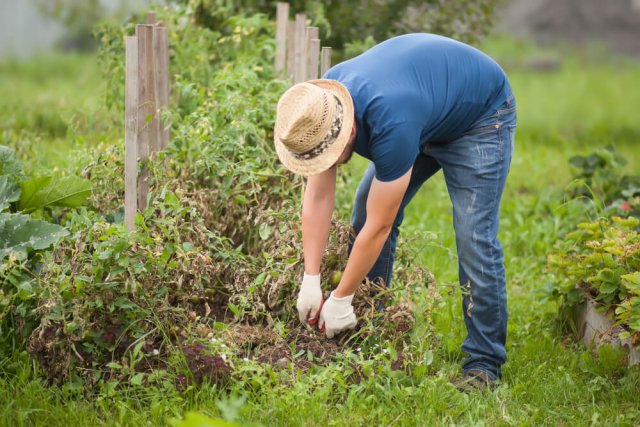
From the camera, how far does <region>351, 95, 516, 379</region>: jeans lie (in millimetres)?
3176

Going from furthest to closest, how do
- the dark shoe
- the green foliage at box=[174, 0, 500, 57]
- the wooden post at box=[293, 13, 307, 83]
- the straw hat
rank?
1. the green foliage at box=[174, 0, 500, 57]
2. the wooden post at box=[293, 13, 307, 83]
3. the dark shoe
4. the straw hat

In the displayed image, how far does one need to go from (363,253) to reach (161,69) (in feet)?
4.61

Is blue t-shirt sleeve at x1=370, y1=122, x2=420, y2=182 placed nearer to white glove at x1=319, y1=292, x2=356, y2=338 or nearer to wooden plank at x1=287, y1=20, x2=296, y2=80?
white glove at x1=319, y1=292, x2=356, y2=338

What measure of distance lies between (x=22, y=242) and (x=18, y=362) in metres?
0.47

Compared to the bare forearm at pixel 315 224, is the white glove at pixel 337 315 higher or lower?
lower

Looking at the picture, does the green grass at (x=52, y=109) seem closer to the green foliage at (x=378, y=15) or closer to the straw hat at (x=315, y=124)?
the green foliage at (x=378, y=15)

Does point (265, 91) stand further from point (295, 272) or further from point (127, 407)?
point (127, 407)

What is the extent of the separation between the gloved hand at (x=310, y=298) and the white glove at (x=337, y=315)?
0.03 metres

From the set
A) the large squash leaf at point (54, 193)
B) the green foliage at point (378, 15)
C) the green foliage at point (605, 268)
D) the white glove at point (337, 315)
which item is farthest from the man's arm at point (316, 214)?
the green foliage at point (378, 15)

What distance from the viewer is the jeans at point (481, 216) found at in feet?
10.4

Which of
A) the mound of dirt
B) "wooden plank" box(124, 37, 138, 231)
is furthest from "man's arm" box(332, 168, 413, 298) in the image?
the mound of dirt

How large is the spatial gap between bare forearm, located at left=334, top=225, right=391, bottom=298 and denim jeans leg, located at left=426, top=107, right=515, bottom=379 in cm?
44

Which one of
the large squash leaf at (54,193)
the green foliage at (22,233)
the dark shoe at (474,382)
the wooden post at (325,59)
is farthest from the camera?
the wooden post at (325,59)

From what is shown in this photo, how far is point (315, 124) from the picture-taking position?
8.91 ft
